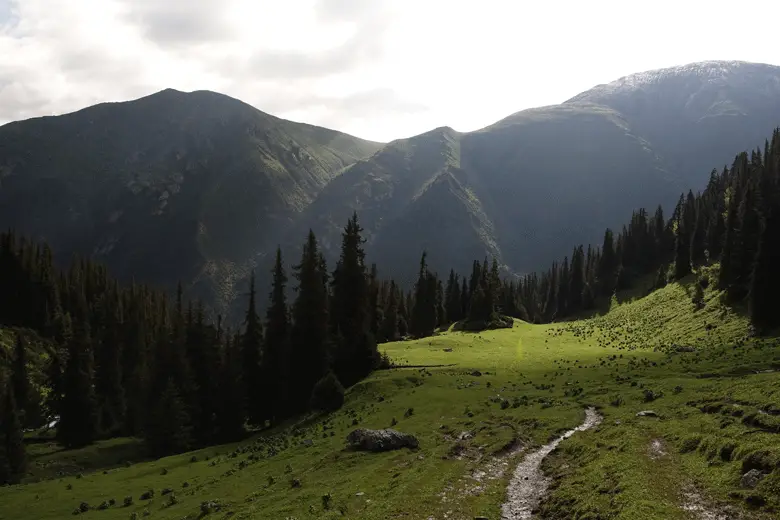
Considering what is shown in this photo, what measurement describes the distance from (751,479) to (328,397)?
4095 centimetres

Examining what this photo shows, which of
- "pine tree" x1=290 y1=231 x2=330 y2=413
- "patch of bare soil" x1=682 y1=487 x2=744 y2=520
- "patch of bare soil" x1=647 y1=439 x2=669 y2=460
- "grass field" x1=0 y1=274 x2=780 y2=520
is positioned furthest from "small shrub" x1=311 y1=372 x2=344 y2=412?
"patch of bare soil" x1=682 y1=487 x2=744 y2=520

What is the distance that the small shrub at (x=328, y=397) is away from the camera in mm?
53188

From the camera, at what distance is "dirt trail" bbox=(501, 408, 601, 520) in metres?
21.3

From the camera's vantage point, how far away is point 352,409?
5022 centimetres

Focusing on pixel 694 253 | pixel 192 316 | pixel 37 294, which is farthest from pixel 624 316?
pixel 37 294

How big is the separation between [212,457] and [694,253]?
402 ft

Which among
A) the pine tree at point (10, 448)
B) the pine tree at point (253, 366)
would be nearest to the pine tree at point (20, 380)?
the pine tree at point (10, 448)

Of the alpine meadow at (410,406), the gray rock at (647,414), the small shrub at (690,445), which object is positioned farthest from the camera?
the gray rock at (647,414)

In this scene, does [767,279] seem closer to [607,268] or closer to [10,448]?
[10,448]

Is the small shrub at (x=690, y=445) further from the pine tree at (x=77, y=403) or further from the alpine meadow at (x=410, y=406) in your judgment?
the pine tree at (x=77, y=403)

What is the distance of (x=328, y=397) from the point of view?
53.5 m

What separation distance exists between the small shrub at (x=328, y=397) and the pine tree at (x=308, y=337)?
1349cm

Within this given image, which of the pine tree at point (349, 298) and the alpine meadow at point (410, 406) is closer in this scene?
the alpine meadow at point (410, 406)

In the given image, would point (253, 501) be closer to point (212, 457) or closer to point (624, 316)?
point (212, 457)
